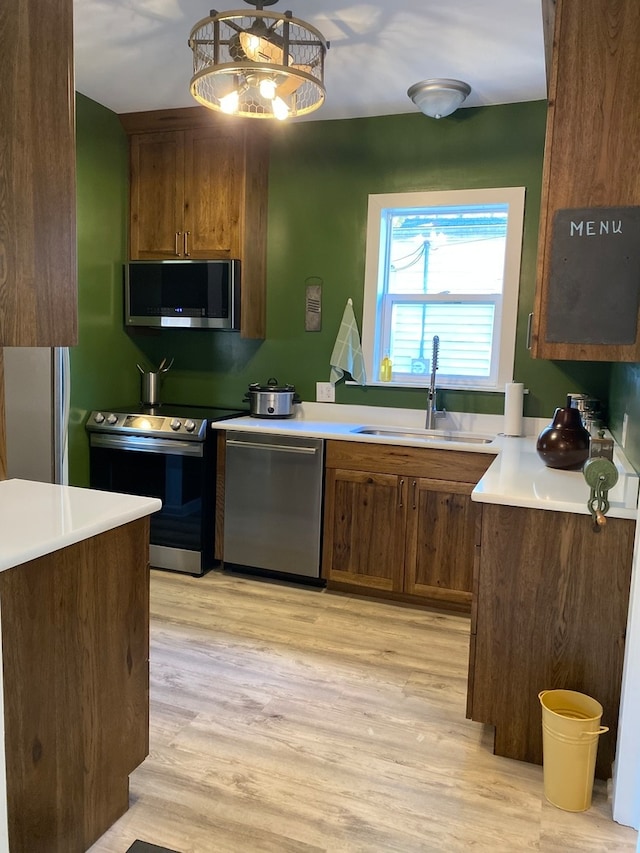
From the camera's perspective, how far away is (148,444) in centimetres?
368

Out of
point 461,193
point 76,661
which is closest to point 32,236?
point 76,661

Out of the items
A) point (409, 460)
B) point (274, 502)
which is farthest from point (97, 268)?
point (409, 460)

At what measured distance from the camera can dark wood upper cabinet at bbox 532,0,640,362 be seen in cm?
194

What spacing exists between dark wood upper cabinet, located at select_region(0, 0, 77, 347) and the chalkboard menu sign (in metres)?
1.47

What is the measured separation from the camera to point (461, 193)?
3.60 m

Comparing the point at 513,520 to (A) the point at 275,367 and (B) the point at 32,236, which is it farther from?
(A) the point at 275,367

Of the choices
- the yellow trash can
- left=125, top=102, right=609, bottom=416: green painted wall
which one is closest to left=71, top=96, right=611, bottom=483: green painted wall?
left=125, top=102, right=609, bottom=416: green painted wall

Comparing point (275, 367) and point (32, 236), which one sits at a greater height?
point (32, 236)

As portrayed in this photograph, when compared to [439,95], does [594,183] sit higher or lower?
lower

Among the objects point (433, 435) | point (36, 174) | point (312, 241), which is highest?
point (312, 241)

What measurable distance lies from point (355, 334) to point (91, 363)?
1.59 metres

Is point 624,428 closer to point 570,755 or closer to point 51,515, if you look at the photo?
point 570,755

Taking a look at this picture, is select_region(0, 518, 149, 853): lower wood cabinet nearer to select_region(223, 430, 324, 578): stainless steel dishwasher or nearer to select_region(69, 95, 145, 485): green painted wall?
select_region(223, 430, 324, 578): stainless steel dishwasher

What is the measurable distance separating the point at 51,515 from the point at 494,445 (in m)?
2.18
